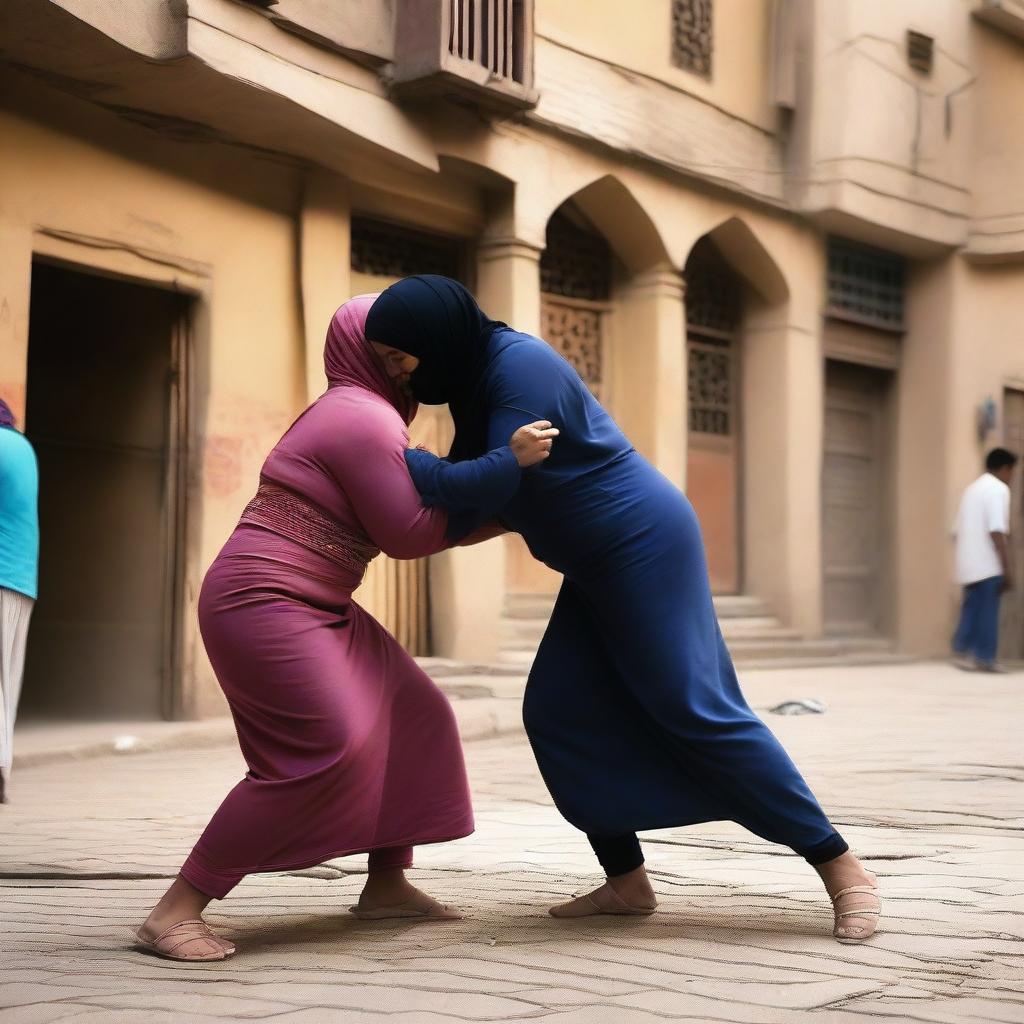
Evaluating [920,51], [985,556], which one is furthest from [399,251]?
[920,51]

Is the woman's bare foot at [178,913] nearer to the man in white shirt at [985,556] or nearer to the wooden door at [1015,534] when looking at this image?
the man in white shirt at [985,556]

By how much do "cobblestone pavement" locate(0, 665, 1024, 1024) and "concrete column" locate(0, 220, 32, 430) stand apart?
236 centimetres

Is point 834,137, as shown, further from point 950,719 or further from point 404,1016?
point 404,1016

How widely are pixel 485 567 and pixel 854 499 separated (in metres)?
5.58

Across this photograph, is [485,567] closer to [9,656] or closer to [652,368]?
[652,368]

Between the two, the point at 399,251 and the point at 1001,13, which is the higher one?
the point at 1001,13

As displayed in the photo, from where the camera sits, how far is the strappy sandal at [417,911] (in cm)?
375

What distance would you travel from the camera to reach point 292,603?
3525mm

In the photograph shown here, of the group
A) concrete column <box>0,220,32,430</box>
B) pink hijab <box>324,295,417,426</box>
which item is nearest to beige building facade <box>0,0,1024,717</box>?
concrete column <box>0,220,32,430</box>

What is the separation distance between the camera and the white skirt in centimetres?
591

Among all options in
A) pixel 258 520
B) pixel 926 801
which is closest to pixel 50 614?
pixel 926 801

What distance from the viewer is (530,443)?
338cm

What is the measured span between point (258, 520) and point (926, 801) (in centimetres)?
307

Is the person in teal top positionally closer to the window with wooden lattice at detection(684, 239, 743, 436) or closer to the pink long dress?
the pink long dress
